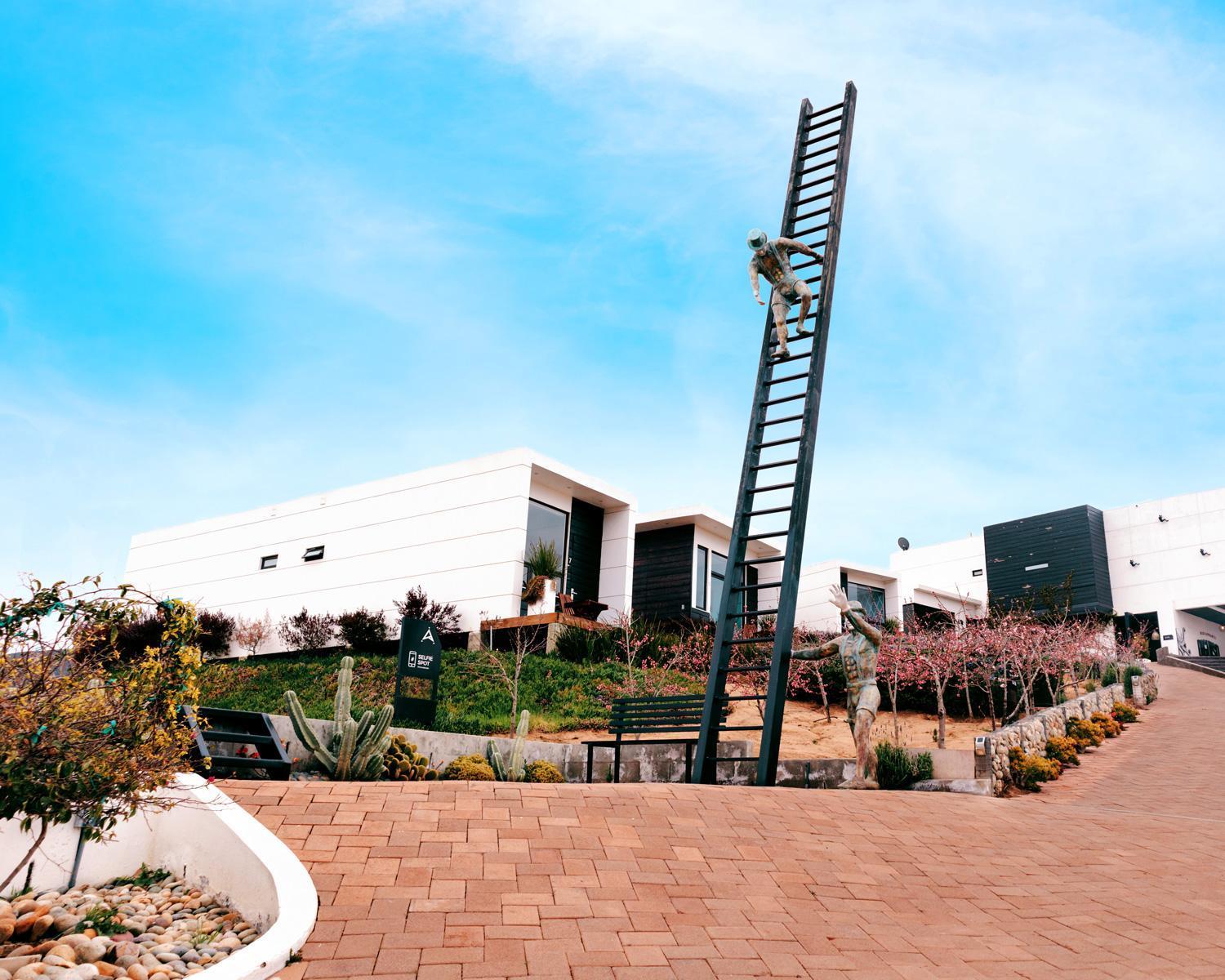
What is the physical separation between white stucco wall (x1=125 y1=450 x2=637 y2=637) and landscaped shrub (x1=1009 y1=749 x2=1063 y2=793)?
38.1 feet

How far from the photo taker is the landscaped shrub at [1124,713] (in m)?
19.3

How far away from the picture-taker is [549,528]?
2303 cm

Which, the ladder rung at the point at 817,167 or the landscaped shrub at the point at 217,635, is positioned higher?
the ladder rung at the point at 817,167

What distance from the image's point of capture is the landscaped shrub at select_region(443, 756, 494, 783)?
9398mm

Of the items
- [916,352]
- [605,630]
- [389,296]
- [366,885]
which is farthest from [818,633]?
[366,885]

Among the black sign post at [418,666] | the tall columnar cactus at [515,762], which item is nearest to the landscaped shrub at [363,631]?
the black sign post at [418,666]

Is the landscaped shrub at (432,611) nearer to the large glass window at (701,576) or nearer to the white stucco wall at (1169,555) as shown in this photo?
the large glass window at (701,576)

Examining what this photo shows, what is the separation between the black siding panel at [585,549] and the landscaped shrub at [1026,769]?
13.0 meters

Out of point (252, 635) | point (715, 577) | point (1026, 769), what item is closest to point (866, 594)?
point (715, 577)

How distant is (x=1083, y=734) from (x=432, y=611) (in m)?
13.4

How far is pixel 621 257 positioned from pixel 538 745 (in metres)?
8.14

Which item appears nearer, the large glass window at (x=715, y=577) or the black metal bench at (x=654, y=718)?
Result: the black metal bench at (x=654, y=718)

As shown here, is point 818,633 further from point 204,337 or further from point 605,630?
point 204,337

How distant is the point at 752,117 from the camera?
1270 cm
